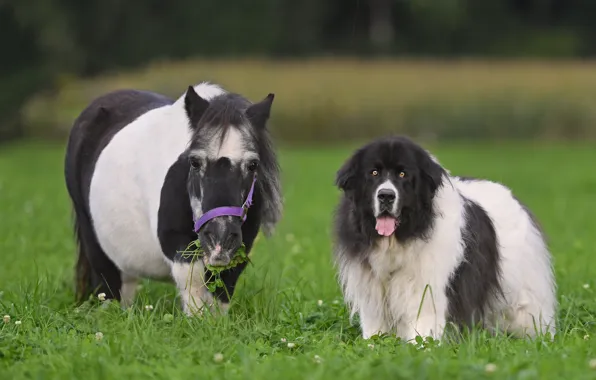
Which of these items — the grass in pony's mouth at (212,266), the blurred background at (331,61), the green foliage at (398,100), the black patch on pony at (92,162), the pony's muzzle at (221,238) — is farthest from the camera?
the blurred background at (331,61)

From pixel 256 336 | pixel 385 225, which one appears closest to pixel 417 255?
pixel 385 225

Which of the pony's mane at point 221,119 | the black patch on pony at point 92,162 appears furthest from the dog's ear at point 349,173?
the black patch on pony at point 92,162

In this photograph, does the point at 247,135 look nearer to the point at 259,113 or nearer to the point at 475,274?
the point at 259,113

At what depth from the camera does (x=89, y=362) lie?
459cm

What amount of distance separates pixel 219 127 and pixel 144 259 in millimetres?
1429

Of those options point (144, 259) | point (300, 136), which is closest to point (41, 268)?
point (144, 259)

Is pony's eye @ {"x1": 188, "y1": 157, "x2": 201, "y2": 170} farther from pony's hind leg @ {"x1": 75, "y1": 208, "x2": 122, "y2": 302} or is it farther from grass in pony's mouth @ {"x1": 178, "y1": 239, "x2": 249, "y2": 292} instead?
pony's hind leg @ {"x1": 75, "y1": 208, "x2": 122, "y2": 302}

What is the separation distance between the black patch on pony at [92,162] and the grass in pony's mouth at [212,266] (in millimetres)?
1566

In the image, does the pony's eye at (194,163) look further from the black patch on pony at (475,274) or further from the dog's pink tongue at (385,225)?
the black patch on pony at (475,274)

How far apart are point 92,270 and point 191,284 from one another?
69.6 inches

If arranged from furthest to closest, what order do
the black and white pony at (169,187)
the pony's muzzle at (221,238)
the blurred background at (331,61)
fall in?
1. the blurred background at (331,61)
2. the black and white pony at (169,187)
3. the pony's muzzle at (221,238)

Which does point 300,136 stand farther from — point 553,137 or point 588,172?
point 588,172

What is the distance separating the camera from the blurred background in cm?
3294

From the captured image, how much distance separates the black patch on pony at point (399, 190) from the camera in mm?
5719
